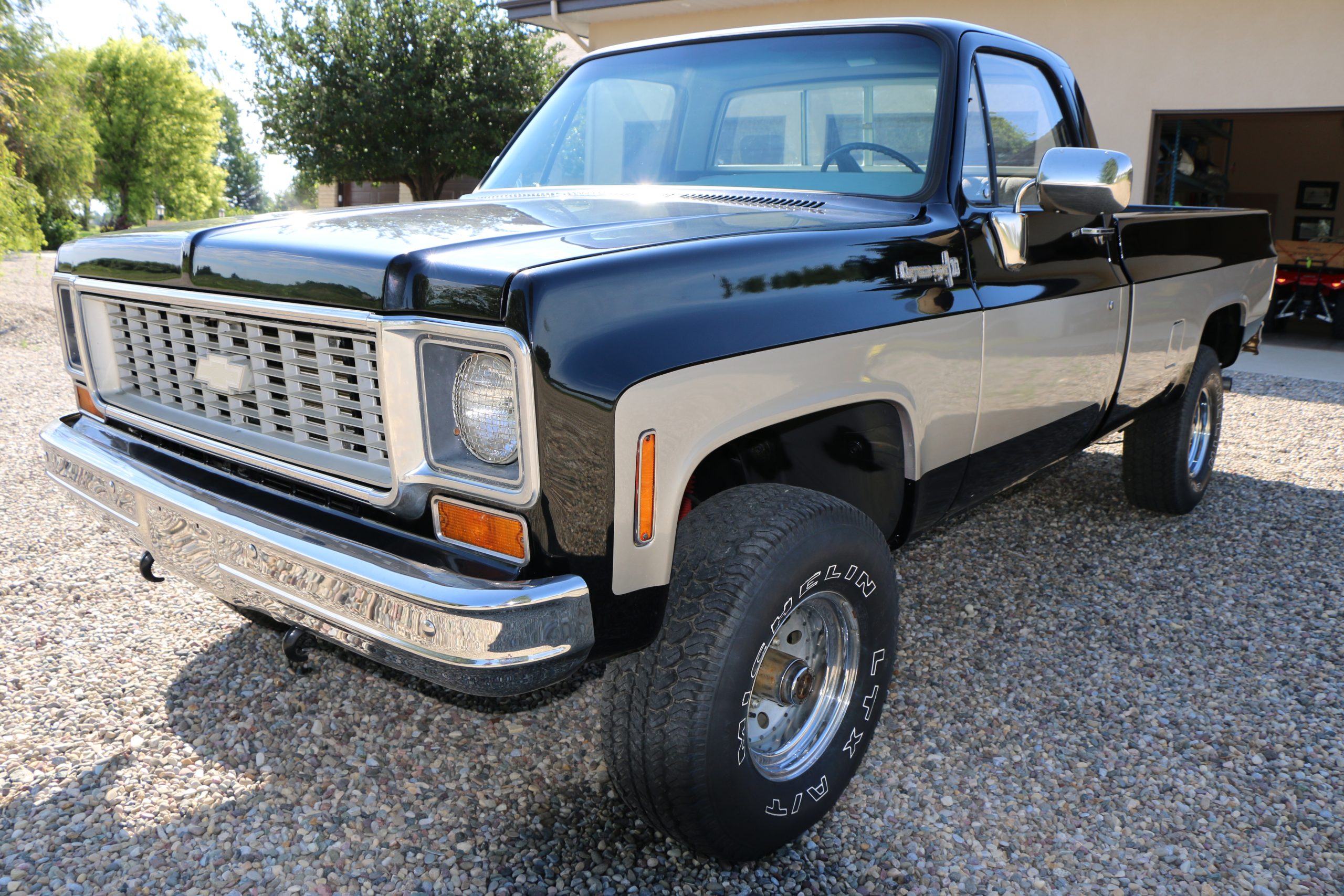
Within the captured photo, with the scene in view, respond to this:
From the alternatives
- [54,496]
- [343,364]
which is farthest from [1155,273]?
[54,496]

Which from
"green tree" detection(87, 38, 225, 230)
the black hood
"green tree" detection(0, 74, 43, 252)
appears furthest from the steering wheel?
"green tree" detection(87, 38, 225, 230)

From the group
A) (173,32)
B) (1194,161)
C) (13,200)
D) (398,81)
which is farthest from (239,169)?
(1194,161)

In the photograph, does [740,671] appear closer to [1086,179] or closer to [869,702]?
[869,702]

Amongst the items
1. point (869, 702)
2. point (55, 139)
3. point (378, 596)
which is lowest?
point (869, 702)

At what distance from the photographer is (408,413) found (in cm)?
183

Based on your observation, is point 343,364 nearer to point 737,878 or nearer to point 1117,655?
point 737,878

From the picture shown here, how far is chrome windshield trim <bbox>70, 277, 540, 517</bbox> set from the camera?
1726mm

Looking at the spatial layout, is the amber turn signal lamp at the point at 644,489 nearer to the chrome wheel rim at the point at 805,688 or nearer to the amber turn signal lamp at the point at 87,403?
the chrome wheel rim at the point at 805,688

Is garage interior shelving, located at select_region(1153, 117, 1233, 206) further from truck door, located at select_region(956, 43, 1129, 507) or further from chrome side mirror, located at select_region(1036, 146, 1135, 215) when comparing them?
chrome side mirror, located at select_region(1036, 146, 1135, 215)

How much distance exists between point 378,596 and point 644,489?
1.70 feet

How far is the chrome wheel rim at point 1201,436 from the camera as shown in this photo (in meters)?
4.83

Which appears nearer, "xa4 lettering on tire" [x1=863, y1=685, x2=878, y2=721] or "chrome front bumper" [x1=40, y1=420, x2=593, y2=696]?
"chrome front bumper" [x1=40, y1=420, x2=593, y2=696]

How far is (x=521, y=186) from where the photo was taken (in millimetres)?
3326

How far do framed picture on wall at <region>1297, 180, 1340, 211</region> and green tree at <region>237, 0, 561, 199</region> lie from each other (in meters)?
13.2
